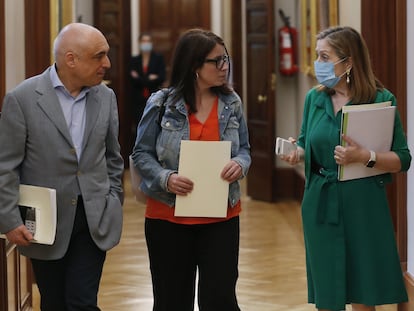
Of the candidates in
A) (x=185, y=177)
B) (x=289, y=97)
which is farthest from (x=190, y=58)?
(x=289, y=97)

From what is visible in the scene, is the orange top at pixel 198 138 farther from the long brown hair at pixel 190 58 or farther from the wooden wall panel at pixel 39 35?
the wooden wall panel at pixel 39 35

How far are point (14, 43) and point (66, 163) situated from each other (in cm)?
206

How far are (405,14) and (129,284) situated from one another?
2.91 m

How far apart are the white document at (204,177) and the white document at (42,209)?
2.01ft

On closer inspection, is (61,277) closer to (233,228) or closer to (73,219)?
(73,219)

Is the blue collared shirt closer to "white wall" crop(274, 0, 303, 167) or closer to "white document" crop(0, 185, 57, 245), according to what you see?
"white document" crop(0, 185, 57, 245)

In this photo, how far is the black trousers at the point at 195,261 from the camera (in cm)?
438

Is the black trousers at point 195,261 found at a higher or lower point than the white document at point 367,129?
lower

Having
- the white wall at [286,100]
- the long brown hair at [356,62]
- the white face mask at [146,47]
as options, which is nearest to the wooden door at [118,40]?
the white face mask at [146,47]

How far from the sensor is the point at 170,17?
18.2m

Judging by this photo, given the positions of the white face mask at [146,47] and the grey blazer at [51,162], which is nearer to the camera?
the grey blazer at [51,162]

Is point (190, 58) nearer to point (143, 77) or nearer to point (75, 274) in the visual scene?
point (75, 274)

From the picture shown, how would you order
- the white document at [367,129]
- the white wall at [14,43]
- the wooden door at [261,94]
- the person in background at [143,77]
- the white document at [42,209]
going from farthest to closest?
the person in background at [143,77] → the wooden door at [261,94] → the white wall at [14,43] → the white document at [367,129] → the white document at [42,209]

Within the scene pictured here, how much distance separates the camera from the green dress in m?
4.66
